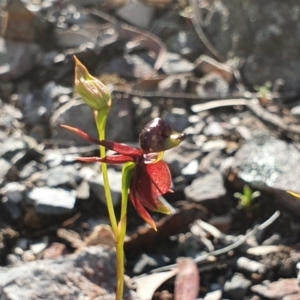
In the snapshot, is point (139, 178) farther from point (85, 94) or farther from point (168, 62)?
point (168, 62)

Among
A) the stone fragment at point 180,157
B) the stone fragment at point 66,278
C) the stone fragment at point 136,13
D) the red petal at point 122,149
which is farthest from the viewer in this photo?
the stone fragment at point 136,13

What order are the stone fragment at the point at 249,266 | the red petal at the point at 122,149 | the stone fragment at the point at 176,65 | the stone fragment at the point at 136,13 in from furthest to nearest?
the stone fragment at the point at 136,13
the stone fragment at the point at 176,65
the stone fragment at the point at 249,266
the red petal at the point at 122,149

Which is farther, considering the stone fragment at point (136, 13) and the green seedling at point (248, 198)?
the stone fragment at point (136, 13)

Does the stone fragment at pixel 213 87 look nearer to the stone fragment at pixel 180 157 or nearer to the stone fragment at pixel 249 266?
the stone fragment at pixel 180 157

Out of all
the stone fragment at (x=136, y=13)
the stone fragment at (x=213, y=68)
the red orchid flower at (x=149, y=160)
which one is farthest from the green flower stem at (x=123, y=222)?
the stone fragment at (x=136, y=13)

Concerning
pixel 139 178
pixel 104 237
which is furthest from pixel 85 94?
pixel 104 237

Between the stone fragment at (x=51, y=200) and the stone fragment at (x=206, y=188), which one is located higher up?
the stone fragment at (x=206, y=188)

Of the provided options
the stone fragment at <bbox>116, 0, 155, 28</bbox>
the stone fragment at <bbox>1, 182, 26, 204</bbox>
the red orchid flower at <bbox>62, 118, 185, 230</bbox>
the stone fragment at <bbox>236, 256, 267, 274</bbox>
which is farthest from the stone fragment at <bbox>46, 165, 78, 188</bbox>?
the stone fragment at <bbox>116, 0, 155, 28</bbox>
